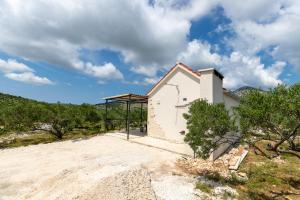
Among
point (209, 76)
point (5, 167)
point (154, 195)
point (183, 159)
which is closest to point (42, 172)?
point (5, 167)

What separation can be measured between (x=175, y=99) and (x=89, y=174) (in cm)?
1028

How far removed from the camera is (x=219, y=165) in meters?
12.8

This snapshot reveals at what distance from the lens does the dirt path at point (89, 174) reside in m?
8.56

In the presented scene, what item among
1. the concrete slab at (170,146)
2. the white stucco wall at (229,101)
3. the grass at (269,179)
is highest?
the white stucco wall at (229,101)

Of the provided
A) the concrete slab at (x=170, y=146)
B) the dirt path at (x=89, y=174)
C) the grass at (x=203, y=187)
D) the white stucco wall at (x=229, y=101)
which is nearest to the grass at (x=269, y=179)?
the grass at (x=203, y=187)

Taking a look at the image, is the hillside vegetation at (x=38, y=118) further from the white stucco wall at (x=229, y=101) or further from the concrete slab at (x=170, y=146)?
the white stucco wall at (x=229, y=101)

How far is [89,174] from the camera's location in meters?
10.1

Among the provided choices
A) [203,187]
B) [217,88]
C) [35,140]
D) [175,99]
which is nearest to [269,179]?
[203,187]

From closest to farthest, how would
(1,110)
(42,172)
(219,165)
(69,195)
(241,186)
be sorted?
1. (69,195)
2. (241,186)
3. (42,172)
4. (219,165)
5. (1,110)

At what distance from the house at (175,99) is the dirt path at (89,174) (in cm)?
366

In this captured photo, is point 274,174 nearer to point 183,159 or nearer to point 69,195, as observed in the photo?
point 183,159

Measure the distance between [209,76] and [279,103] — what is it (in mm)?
6506

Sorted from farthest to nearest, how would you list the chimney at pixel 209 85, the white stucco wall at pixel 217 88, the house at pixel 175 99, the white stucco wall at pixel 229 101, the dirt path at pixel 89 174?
the white stucco wall at pixel 229 101, the house at pixel 175 99, the white stucco wall at pixel 217 88, the chimney at pixel 209 85, the dirt path at pixel 89 174

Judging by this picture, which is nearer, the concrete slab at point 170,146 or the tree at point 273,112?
the tree at point 273,112
